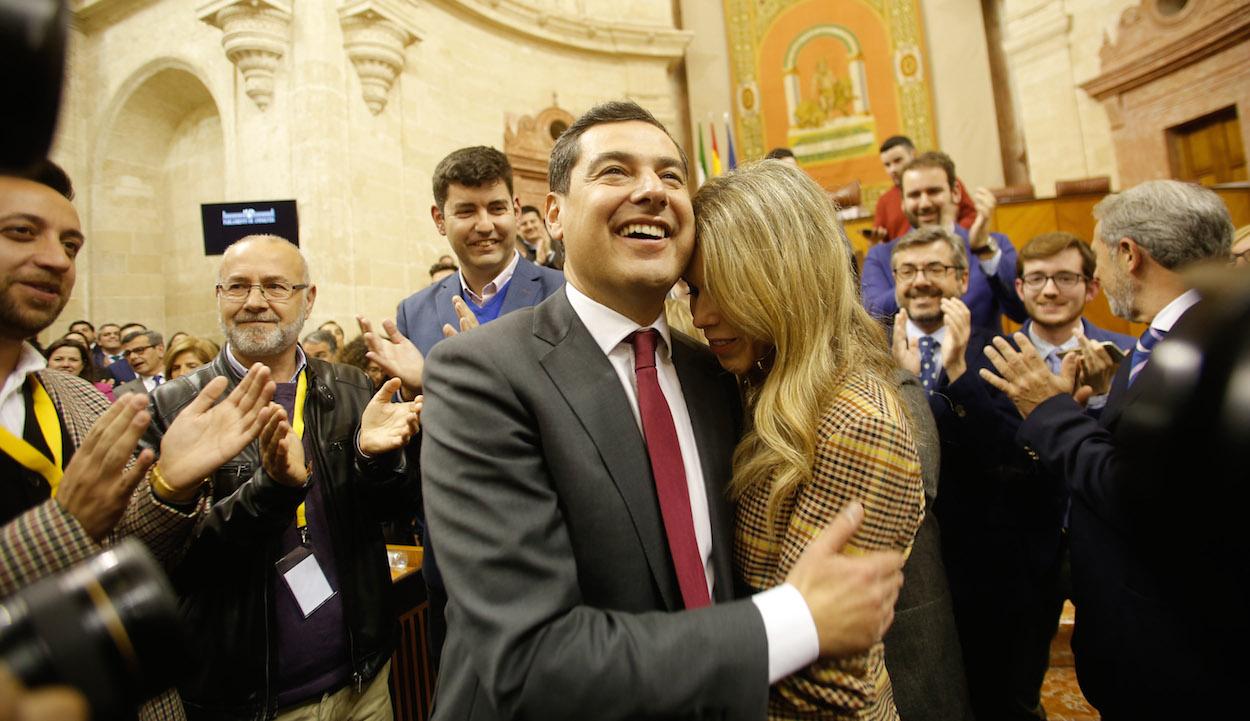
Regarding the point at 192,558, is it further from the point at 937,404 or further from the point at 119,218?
the point at 119,218

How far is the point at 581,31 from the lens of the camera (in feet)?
32.2

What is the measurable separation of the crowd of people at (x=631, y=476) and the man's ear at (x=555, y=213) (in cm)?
2

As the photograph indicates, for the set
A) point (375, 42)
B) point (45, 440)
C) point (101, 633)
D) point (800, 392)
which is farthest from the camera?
point (375, 42)

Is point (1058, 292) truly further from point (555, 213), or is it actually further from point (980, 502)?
point (555, 213)

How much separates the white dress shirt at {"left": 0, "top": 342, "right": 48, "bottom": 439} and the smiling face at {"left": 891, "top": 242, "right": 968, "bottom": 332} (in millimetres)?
2699

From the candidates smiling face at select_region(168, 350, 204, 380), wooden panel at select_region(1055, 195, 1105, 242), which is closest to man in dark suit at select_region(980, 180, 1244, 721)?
smiling face at select_region(168, 350, 204, 380)

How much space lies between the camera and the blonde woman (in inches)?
46.6

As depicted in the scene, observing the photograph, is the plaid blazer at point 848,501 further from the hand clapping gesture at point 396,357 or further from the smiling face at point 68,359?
the smiling face at point 68,359

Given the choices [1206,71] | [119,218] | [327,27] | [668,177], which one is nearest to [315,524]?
[668,177]

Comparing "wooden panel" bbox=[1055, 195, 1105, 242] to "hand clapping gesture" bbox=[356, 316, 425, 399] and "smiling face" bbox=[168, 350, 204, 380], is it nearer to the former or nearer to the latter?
"hand clapping gesture" bbox=[356, 316, 425, 399]

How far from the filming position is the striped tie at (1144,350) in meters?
1.71

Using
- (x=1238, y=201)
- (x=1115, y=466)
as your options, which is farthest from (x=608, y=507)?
(x=1238, y=201)

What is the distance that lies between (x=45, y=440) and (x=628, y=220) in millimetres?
1311

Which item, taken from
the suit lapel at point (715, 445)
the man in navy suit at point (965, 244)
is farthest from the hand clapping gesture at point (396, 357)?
the man in navy suit at point (965, 244)
